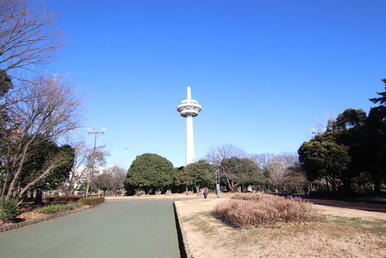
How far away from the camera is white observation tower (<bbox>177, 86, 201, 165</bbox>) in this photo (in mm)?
67750

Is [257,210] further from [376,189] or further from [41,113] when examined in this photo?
[376,189]

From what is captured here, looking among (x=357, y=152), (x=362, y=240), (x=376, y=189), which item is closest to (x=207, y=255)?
(x=362, y=240)

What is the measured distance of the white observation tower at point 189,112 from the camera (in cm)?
6775

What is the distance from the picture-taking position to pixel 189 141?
68.5 m

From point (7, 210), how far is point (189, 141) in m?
58.3

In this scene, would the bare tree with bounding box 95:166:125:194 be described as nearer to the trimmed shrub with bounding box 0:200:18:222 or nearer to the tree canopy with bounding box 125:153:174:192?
the tree canopy with bounding box 125:153:174:192

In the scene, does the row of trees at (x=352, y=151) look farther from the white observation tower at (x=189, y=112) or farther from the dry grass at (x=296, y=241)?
the white observation tower at (x=189, y=112)

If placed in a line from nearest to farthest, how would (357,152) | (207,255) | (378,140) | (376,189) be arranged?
(207,255) → (378,140) → (357,152) → (376,189)

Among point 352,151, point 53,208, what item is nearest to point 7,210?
point 53,208

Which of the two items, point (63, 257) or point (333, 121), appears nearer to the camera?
point (63, 257)

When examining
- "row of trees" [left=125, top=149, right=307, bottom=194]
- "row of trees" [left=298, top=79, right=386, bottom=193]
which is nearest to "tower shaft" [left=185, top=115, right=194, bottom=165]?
"row of trees" [left=125, top=149, right=307, bottom=194]

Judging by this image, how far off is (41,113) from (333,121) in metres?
35.2

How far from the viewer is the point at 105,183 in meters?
58.1

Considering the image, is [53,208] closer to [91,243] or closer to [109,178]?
[91,243]
